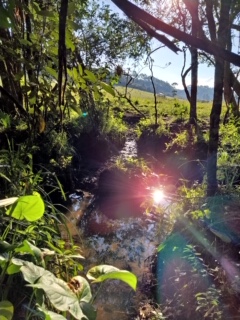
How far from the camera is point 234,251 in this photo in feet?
11.5

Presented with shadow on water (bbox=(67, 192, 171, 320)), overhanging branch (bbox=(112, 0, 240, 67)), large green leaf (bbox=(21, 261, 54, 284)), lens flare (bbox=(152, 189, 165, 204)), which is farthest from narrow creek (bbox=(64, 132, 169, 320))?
overhanging branch (bbox=(112, 0, 240, 67))

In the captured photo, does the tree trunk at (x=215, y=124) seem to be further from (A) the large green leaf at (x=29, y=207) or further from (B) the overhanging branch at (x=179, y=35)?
(A) the large green leaf at (x=29, y=207)

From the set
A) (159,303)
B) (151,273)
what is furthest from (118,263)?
(159,303)

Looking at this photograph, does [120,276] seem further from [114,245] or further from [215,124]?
[114,245]

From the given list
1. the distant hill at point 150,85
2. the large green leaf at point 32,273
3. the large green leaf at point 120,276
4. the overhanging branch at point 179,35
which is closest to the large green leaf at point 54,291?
the large green leaf at point 32,273

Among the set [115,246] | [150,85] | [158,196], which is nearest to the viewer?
[115,246]

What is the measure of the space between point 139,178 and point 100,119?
3.58 meters

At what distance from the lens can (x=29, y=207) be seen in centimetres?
80

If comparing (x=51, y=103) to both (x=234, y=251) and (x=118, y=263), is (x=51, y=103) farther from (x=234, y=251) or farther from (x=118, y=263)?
(x=118, y=263)

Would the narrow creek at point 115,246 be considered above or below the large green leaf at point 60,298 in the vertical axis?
below

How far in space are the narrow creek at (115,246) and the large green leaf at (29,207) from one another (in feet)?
8.20

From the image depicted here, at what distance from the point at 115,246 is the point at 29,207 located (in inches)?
172

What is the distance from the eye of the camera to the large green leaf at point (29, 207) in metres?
0.77

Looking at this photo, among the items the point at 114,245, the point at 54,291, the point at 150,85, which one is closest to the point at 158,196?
A: the point at 114,245
